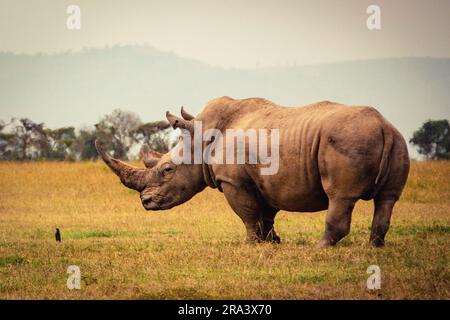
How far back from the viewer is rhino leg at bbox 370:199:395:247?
1268 cm

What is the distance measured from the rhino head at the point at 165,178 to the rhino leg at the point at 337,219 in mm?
2679

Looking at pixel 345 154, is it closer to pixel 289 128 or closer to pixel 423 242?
pixel 289 128

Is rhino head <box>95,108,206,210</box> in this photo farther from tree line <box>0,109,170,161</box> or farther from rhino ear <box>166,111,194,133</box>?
tree line <box>0,109,170,161</box>

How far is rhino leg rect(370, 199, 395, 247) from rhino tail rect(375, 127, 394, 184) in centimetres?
43

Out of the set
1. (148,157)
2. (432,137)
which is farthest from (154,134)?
(148,157)

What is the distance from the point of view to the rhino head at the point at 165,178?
14.6 meters

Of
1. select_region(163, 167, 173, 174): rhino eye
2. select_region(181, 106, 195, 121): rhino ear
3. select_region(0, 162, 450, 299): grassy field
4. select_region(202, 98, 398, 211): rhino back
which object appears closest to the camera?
select_region(0, 162, 450, 299): grassy field

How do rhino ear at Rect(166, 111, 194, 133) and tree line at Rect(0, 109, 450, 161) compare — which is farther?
tree line at Rect(0, 109, 450, 161)

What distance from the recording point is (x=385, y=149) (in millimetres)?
12344

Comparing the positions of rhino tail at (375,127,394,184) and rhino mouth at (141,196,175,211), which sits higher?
rhino tail at (375,127,394,184)

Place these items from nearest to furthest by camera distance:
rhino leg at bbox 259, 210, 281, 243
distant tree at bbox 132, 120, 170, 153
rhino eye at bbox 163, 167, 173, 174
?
rhino leg at bbox 259, 210, 281, 243
rhino eye at bbox 163, 167, 173, 174
distant tree at bbox 132, 120, 170, 153

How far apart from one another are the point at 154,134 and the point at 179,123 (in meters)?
39.1

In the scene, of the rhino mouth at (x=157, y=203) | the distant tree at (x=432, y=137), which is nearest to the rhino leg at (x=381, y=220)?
the rhino mouth at (x=157, y=203)

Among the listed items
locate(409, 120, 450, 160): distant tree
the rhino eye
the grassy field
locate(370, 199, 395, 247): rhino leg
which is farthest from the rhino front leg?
locate(409, 120, 450, 160): distant tree
